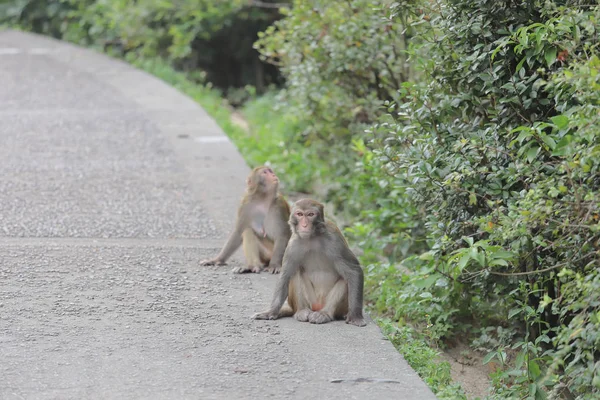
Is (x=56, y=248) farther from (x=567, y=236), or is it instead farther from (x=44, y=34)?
(x=44, y=34)

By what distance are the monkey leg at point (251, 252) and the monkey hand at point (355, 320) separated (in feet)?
4.19

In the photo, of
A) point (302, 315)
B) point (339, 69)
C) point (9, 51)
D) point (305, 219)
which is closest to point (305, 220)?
point (305, 219)

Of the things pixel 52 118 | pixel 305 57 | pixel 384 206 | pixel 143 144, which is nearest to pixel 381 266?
pixel 384 206

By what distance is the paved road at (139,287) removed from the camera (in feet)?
14.5

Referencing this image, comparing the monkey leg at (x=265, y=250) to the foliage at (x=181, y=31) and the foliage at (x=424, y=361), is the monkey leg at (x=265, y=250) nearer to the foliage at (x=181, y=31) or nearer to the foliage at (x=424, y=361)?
the foliage at (x=424, y=361)

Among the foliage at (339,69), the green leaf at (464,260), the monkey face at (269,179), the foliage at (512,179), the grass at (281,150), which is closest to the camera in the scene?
the foliage at (512,179)

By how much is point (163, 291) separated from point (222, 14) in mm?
10819

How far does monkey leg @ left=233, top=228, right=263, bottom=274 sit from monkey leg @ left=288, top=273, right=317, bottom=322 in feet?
3.14

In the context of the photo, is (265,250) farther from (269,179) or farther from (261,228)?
(269,179)

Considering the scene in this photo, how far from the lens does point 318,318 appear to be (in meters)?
5.41

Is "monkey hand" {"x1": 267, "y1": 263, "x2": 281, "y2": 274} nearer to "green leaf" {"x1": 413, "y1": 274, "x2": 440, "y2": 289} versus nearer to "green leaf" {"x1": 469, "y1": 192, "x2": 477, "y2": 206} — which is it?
"green leaf" {"x1": 413, "y1": 274, "x2": 440, "y2": 289}

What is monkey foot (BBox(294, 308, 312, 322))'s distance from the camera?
214 inches

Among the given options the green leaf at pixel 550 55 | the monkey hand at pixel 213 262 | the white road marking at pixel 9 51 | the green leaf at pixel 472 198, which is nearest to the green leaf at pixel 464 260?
the green leaf at pixel 472 198

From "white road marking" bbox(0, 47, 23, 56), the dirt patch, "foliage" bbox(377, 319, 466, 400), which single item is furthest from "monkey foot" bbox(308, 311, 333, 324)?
"white road marking" bbox(0, 47, 23, 56)
